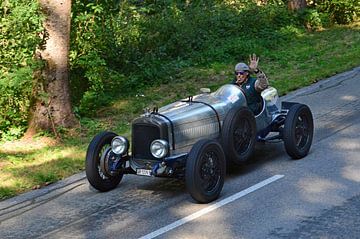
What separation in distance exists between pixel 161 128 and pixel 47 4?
15.4 feet

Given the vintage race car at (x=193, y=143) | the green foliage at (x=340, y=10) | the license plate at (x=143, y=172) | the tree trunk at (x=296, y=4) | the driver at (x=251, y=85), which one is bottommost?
the license plate at (x=143, y=172)

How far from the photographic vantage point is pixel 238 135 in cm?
869

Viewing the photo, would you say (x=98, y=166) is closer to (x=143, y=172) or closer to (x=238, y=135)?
(x=143, y=172)

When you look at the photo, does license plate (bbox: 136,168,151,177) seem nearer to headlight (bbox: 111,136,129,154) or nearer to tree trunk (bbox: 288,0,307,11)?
headlight (bbox: 111,136,129,154)

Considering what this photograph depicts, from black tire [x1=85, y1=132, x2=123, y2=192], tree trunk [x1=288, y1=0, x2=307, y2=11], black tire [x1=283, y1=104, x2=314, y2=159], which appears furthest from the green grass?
black tire [x1=283, y1=104, x2=314, y2=159]

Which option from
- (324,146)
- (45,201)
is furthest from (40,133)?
(324,146)

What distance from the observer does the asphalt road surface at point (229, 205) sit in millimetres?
7016

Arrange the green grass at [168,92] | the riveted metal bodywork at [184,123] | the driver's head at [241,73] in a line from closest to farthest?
the riveted metal bodywork at [184,123] < the driver's head at [241,73] < the green grass at [168,92]

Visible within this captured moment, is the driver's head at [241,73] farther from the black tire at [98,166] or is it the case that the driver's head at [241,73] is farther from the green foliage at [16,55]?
the green foliage at [16,55]

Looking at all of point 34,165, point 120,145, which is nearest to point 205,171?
point 120,145

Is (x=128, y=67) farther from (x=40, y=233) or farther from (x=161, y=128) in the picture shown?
(x=40, y=233)

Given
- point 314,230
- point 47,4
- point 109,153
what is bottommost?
point 314,230

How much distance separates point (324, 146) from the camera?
9.95 m

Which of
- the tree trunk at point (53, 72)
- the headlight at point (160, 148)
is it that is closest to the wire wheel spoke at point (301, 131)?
the headlight at point (160, 148)
